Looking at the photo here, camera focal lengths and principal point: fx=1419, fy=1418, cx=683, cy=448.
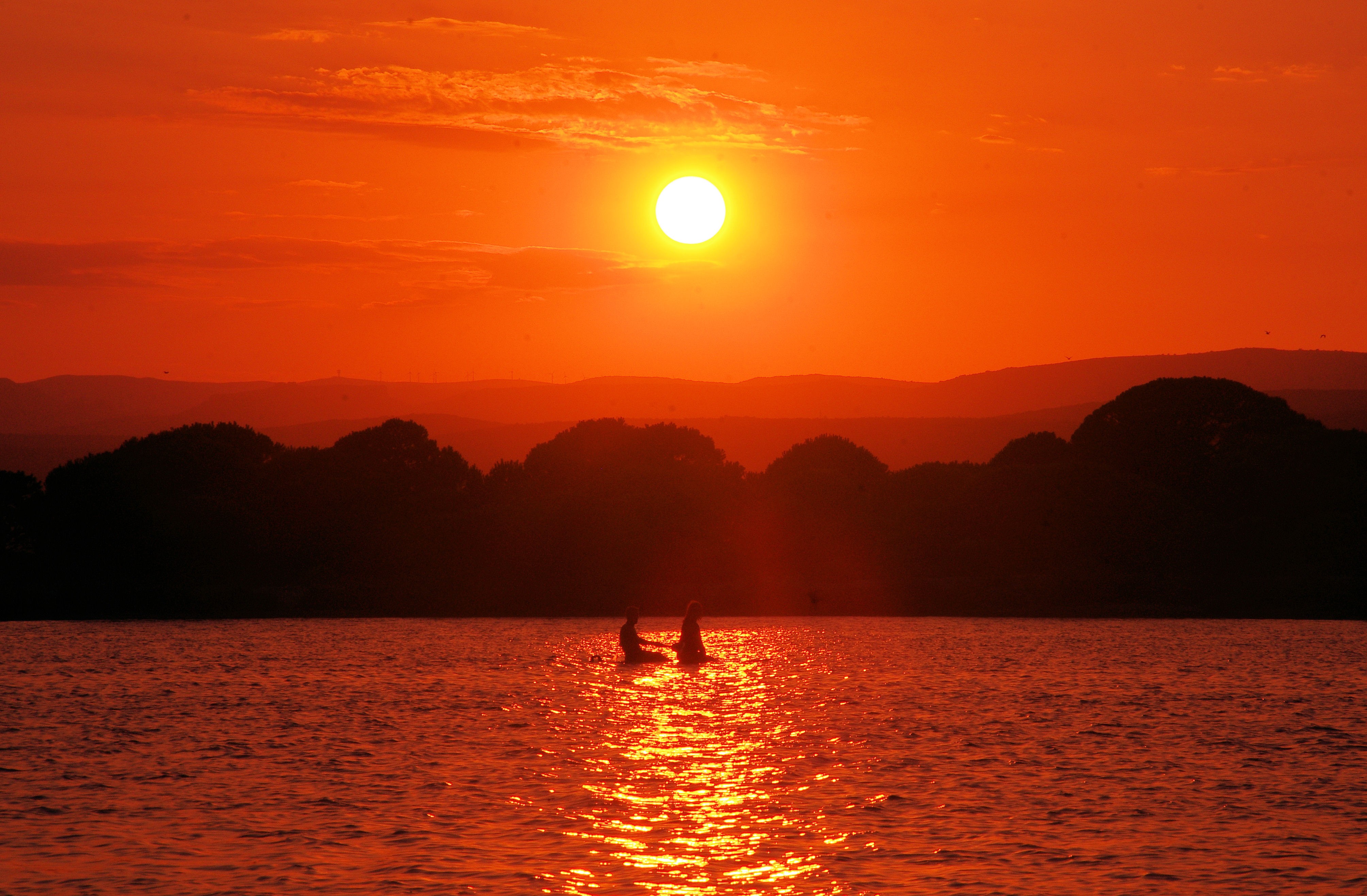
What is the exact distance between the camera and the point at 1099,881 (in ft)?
68.2

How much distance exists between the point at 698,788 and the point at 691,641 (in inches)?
1073

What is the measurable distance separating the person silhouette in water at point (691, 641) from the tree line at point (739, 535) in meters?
51.6

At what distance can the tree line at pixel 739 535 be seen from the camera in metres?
108

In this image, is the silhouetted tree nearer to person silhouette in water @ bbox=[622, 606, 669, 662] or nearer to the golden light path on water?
person silhouette in water @ bbox=[622, 606, 669, 662]

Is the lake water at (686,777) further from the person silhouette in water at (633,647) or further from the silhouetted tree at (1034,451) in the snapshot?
the silhouetted tree at (1034,451)

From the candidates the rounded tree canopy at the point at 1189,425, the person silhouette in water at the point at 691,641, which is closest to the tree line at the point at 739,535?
the rounded tree canopy at the point at 1189,425

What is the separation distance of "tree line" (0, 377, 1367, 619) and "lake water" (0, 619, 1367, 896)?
47.9 m

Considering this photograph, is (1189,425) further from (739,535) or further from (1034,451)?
(739,535)

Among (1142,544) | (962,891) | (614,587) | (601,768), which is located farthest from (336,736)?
(1142,544)

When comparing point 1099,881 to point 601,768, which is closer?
point 1099,881

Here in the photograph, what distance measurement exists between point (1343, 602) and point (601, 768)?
87.3m

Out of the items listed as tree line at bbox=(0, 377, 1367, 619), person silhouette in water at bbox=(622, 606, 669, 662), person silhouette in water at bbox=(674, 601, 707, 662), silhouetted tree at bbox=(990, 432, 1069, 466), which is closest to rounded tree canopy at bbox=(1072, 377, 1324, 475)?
tree line at bbox=(0, 377, 1367, 619)

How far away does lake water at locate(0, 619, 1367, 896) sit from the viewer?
70.5 ft

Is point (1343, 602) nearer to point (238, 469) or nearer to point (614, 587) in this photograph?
point (614, 587)
